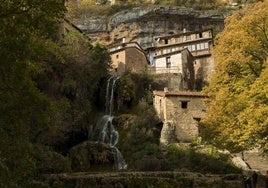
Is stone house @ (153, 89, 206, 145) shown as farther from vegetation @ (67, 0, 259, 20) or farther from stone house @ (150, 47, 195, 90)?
vegetation @ (67, 0, 259, 20)

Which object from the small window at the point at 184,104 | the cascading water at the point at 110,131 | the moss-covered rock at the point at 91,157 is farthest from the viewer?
the small window at the point at 184,104

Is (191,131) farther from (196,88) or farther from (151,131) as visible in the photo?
(196,88)

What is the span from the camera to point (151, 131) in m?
34.6

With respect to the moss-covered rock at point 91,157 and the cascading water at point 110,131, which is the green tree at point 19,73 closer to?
the moss-covered rock at point 91,157

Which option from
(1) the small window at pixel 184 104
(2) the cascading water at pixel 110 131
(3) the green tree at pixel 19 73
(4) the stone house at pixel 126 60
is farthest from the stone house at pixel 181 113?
(3) the green tree at pixel 19 73

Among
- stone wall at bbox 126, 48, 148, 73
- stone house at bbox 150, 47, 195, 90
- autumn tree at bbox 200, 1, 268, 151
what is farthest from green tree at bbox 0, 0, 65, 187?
stone wall at bbox 126, 48, 148, 73

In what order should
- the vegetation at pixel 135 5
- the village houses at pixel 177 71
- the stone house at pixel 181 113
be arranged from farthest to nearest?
the vegetation at pixel 135 5 → the village houses at pixel 177 71 → the stone house at pixel 181 113

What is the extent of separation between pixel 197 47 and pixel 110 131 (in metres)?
26.3

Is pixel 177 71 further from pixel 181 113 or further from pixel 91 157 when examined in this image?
pixel 91 157

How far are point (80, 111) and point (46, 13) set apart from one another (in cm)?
2522

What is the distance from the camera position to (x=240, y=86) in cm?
2220

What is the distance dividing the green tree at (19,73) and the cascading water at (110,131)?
2121 cm

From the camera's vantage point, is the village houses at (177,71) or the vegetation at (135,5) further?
the vegetation at (135,5)

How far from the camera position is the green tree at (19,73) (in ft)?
33.8
